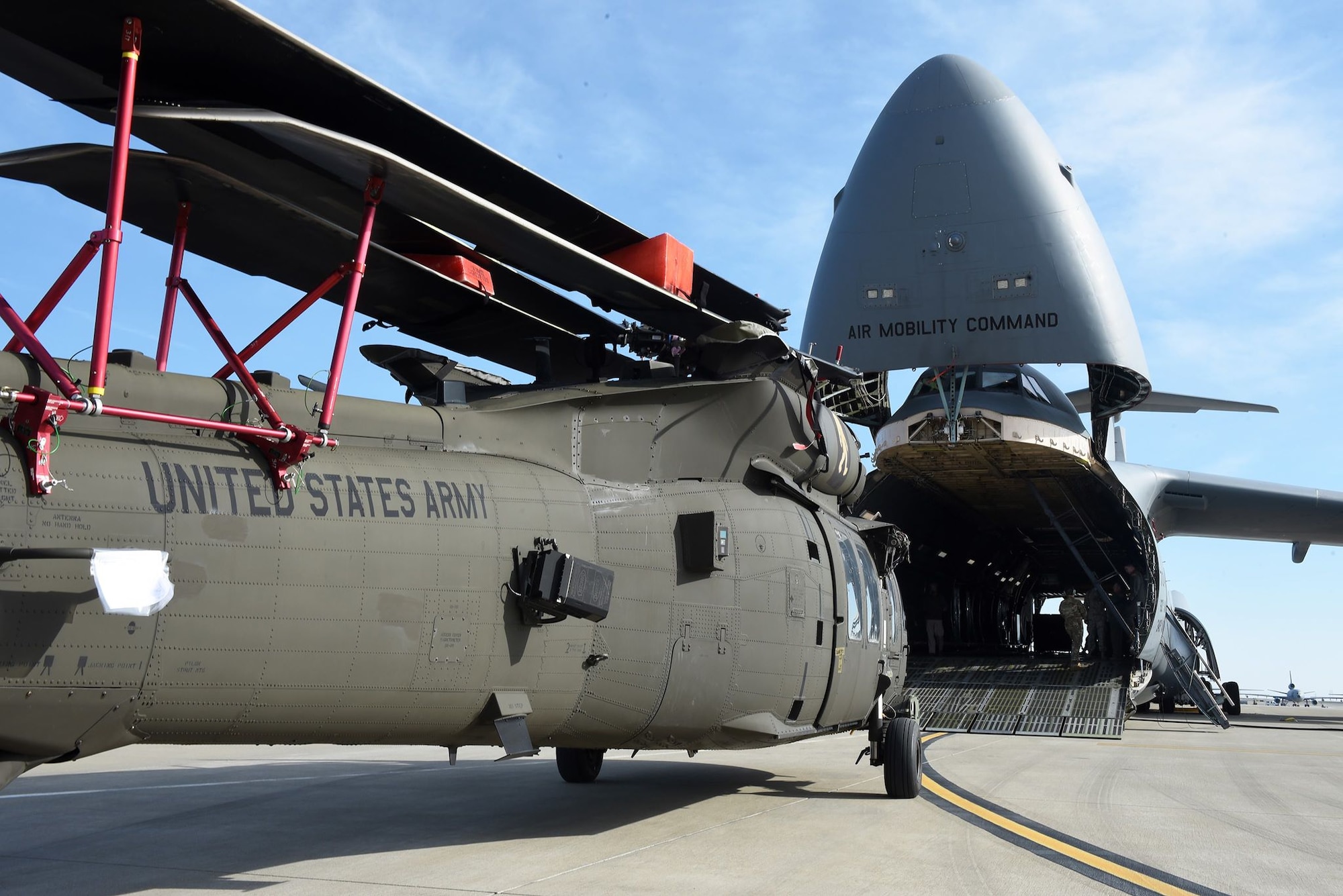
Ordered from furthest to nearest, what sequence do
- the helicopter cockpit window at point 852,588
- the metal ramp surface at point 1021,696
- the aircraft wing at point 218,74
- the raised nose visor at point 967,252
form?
1. the metal ramp surface at point 1021,696
2. the raised nose visor at point 967,252
3. the helicopter cockpit window at point 852,588
4. the aircraft wing at point 218,74

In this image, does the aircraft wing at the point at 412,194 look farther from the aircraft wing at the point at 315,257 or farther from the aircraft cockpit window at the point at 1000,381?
the aircraft cockpit window at the point at 1000,381

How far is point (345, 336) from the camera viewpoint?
605 centimetres

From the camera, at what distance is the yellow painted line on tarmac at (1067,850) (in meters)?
6.37

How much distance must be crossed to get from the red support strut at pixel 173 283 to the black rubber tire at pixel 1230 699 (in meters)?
31.4

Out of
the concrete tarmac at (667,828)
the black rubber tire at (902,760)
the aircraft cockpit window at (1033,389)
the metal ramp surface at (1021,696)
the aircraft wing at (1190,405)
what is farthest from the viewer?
the aircraft wing at (1190,405)

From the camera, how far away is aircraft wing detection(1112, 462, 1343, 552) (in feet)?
82.7

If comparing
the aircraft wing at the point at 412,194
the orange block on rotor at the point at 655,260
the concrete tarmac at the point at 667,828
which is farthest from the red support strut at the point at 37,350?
the orange block on rotor at the point at 655,260

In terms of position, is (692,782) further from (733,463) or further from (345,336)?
(345,336)

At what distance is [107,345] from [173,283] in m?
1.77

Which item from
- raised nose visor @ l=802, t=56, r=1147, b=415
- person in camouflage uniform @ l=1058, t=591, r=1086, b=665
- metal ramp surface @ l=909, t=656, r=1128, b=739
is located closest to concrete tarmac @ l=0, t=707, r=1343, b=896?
metal ramp surface @ l=909, t=656, r=1128, b=739

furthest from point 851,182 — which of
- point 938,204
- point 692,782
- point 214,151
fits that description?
point 214,151

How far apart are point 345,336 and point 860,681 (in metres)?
6.24

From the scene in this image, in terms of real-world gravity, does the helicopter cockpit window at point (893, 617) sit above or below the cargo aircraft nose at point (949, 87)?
below

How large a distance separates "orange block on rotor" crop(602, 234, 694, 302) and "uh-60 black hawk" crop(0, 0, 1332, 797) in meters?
0.02
